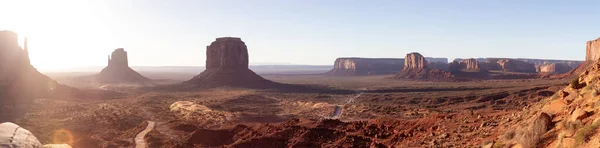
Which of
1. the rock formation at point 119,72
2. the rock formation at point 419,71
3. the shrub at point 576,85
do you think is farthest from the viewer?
the rock formation at point 419,71

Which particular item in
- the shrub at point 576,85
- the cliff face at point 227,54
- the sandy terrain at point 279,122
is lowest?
the sandy terrain at point 279,122

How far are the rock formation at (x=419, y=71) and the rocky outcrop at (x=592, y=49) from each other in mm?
36865

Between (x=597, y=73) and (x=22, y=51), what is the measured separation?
8001cm

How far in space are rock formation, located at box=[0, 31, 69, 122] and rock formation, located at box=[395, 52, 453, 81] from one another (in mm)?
109793

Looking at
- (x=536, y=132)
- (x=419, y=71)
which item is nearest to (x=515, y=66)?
(x=419, y=71)

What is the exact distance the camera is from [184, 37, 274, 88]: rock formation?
340 ft

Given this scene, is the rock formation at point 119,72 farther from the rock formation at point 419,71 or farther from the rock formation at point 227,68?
the rock formation at point 419,71

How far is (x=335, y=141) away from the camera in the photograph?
21.7 metres

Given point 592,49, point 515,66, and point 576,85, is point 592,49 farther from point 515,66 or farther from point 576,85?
point 576,85

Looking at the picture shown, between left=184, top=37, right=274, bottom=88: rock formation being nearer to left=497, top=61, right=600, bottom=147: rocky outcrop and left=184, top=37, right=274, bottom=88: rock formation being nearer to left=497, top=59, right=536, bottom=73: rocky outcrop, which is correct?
left=497, top=61, right=600, bottom=147: rocky outcrop

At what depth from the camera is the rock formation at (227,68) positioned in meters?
104

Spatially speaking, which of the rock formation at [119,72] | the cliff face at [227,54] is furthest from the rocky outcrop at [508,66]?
the rock formation at [119,72]

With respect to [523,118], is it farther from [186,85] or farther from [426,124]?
[186,85]

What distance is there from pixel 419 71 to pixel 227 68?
77815 millimetres
